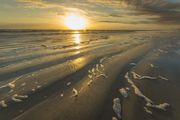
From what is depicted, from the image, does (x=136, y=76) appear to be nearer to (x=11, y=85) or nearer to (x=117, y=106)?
(x=117, y=106)

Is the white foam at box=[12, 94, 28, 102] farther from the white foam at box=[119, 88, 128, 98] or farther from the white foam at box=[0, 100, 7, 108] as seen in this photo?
the white foam at box=[119, 88, 128, 98]

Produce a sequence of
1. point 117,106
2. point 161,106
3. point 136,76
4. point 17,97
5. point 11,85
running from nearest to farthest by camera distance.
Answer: point 117,106, point 161,106, point 17,97, point 11,85, point 136,76

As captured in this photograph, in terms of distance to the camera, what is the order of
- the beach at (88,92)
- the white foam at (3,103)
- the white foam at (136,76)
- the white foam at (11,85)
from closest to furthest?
the beach at (88,92) → the white foam at (3,103) → the white foam at (11,85) → the white foam at (136,76)

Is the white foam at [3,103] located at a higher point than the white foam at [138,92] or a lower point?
higher

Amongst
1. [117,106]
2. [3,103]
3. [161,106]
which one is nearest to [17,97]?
[3,103]

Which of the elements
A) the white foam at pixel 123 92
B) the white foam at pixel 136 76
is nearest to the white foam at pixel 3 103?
the white foam at pixel 123 92

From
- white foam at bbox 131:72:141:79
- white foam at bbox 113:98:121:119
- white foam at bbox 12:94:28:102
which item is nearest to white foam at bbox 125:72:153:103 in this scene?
white foam at bbox 131:72:141:79

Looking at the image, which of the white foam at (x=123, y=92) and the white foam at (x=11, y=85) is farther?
the white foam at (x=11, y=85)

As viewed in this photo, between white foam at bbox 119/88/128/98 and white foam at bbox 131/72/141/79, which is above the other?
white foam at bbox 119/88/128/98

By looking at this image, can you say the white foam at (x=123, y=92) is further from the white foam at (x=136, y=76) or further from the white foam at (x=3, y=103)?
the white foam at (x=3, y=103)

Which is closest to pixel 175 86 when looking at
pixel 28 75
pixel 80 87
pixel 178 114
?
pixel 178 114

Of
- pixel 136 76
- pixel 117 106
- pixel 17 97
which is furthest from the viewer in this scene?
pixel 136 76

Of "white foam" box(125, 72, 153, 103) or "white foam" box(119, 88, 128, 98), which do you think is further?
"white foam" box(119, 88, 128, 98)

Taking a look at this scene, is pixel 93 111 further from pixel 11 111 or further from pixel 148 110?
pixel 11 111
